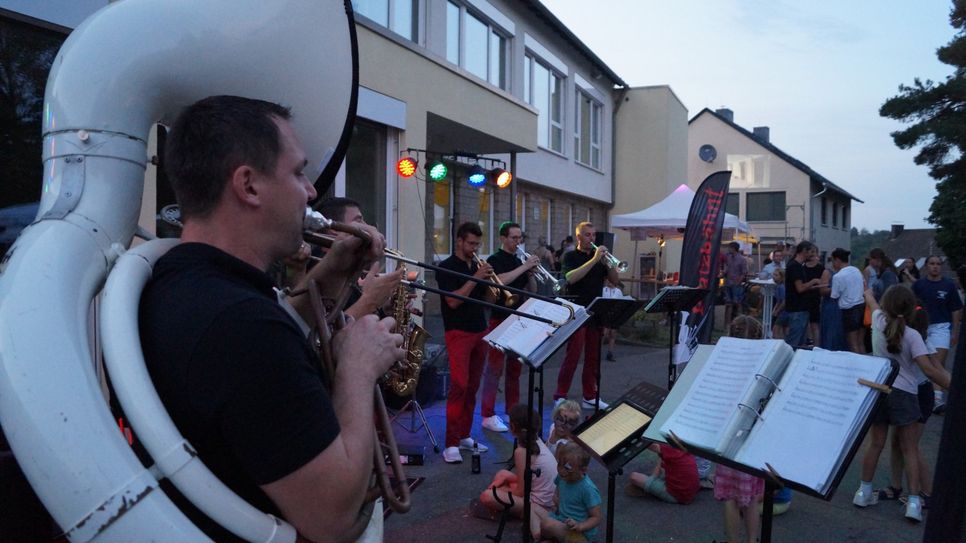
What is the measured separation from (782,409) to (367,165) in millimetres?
7501

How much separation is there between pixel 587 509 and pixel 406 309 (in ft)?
7.58

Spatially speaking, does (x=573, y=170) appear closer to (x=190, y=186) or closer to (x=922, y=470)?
(x=922, y=470)

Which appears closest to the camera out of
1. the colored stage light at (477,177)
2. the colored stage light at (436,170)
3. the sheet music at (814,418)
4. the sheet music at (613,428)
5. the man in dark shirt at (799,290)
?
the sheet music at (814,418)

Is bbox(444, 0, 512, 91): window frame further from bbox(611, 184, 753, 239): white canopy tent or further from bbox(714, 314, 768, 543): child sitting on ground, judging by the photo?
bbox(714, 314, 768, 543): child sitting on ground

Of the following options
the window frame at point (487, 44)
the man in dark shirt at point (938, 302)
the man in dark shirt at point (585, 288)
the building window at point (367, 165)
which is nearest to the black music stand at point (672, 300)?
the man in dark shirt at point (585, 288)

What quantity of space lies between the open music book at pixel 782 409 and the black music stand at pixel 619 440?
60 cm

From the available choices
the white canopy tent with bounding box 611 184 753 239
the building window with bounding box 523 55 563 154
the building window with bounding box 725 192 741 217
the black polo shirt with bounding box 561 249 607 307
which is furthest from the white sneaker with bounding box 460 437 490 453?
the building window with bounding box 725 192 741 217

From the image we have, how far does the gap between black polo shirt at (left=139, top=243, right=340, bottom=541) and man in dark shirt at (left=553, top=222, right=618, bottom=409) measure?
Result: 17.6ft

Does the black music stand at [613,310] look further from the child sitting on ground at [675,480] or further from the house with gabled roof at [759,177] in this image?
the house with gabled roof at [759,177]

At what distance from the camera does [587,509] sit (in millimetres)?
3777

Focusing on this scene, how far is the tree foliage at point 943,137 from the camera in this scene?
20125mm

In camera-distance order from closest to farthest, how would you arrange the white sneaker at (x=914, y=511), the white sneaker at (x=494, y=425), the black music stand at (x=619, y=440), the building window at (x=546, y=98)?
the black music stand at (x=619, y=440)
the white sneaker at (x=914, y=511)
the white sneaker at (x=494, y=425)
the building window at (x=546, y=98)

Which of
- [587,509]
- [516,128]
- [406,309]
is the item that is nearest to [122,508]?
[587,509]

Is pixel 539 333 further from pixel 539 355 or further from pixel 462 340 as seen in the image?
pixel 462 340
